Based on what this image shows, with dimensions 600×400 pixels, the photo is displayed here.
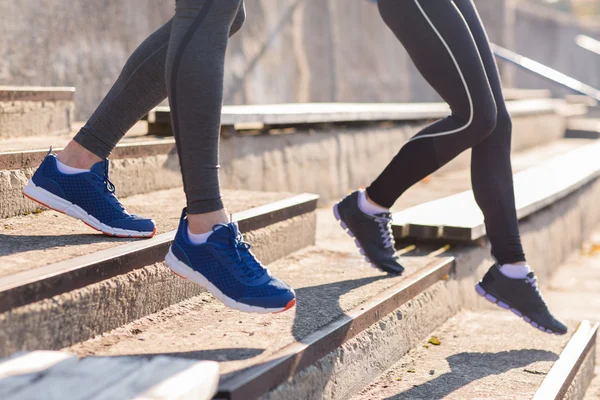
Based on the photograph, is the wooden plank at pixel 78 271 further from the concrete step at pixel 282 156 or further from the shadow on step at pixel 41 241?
the concrete step at pixel 282 156

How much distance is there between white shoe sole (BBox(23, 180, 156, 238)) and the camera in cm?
200

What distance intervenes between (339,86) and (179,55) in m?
5.90

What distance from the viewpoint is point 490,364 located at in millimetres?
2320

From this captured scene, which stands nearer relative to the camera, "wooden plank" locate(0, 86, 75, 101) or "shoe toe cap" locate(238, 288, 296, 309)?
"shoe toe cap" locate(238, 288, 296, 309)

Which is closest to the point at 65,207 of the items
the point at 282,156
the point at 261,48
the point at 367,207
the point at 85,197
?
the point at 85,197

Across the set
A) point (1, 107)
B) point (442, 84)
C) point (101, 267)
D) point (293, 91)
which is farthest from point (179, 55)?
point (293, 91)

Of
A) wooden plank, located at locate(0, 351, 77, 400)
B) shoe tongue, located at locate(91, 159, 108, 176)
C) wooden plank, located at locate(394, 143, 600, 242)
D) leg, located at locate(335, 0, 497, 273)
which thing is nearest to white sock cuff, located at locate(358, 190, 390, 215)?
leg, located at locate(335, 0, 497, 273)

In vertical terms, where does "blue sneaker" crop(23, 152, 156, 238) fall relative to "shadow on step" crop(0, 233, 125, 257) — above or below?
above

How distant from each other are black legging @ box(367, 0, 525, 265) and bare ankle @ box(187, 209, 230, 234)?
804 millimetres

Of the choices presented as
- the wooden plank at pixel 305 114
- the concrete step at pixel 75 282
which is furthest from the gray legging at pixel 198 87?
the wooden plank at pixel 305 114

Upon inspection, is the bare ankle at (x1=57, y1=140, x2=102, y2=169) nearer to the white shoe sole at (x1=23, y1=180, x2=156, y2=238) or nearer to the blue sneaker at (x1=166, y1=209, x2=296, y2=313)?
the white shoe sole at (x1=23, y1=180, x2=156, y2=238)

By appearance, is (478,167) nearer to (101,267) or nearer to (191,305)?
(191,305)

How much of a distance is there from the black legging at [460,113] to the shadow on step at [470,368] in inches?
11.5

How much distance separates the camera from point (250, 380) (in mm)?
1533
